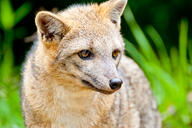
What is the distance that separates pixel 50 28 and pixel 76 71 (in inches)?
20.2

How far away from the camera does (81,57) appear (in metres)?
5.08

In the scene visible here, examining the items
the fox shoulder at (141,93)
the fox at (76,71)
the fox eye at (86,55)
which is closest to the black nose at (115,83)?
the fox at (76,71)

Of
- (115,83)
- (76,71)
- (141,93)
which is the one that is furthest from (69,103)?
(141,93)

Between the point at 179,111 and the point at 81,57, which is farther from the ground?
the point at 81,57

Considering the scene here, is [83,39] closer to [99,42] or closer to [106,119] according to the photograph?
[99,42]

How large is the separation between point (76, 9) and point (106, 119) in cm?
121

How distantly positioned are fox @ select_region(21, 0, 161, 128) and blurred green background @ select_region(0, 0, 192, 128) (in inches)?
67.1

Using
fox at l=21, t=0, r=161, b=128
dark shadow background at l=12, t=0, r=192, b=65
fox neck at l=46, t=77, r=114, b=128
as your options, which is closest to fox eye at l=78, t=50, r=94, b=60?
fox at l=21, t=0, r=161, b=128

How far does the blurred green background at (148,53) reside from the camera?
25.6 feet

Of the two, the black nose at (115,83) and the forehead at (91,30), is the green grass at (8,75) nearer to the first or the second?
the forehead at (91,30)

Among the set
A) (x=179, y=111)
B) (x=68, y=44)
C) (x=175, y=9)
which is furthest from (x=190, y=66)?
(x=68, y=44)

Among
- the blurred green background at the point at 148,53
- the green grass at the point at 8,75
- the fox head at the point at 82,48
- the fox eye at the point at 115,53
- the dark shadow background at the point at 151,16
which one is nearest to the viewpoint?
the fox head at the point at 82,48

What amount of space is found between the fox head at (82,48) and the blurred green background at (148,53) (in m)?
2.11

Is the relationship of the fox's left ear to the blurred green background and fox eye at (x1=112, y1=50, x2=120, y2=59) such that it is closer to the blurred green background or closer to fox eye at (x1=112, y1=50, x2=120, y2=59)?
fox eye at (x1=112, y1=50, x2=120, y2=59)
